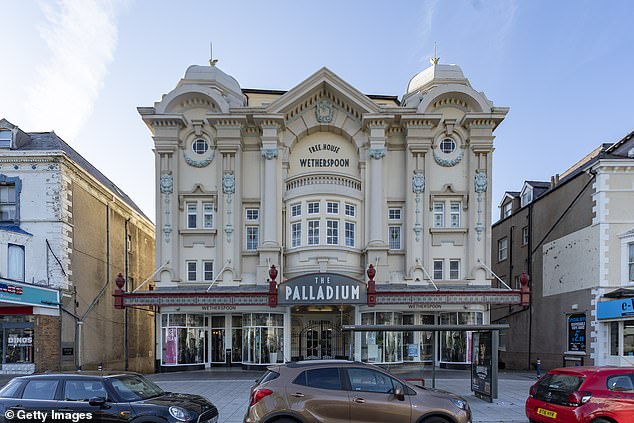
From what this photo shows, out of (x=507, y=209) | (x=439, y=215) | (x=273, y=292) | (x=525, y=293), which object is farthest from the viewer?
(x=507, y=209)

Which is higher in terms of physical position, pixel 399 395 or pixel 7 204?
pixel 7 204

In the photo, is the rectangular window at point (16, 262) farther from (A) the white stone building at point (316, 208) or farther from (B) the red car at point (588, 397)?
(B) the red car at point (588, 397)

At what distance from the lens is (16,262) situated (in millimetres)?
21172

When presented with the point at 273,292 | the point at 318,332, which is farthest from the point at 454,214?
the point at 273,292

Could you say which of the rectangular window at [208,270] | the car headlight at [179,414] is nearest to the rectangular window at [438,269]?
the rectangular window at [208,270]

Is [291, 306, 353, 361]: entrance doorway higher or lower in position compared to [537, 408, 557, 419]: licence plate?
lower

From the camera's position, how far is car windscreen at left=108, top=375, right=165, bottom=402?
29.0 ft

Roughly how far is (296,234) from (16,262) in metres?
12.8

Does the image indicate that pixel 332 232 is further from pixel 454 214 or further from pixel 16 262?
pixel 16 262

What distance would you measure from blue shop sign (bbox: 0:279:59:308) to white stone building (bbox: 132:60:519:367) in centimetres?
458

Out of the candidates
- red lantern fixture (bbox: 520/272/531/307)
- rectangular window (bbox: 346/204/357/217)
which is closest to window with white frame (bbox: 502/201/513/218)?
red lantern fixture (bbox: 520/272/531/307)

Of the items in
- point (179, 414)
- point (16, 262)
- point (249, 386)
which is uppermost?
point (16, 262)

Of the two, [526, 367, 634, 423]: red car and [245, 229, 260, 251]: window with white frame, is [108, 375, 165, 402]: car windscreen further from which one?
[245, 229, 260, 251]: window with white frame

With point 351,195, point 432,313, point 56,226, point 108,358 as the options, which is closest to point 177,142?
point 56,226
